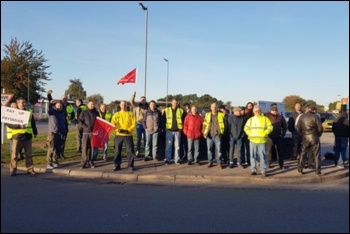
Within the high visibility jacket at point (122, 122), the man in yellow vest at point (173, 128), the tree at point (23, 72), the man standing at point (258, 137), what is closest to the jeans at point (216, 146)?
the man in yellow vest at point (173, 128)

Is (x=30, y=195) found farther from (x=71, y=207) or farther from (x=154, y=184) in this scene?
(x=154, y=184)

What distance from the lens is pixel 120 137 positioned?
10.6 metres

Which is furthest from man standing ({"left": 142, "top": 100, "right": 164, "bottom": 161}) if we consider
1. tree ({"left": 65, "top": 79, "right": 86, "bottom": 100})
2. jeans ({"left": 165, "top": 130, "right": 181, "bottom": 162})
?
tree ({"left": 65, "top": 79, "right": 86, "bottom": 100})

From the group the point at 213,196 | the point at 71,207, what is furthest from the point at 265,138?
the point at 71,207

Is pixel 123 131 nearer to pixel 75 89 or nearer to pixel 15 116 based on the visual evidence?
pixel 15 116

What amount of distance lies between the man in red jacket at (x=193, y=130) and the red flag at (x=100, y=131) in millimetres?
2316

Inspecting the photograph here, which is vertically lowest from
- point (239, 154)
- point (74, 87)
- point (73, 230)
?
point (73, 230)

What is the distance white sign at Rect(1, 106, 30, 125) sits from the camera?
10.1 m

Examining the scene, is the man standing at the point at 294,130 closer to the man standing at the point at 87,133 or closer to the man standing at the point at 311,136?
the man standing at the point at 311,136

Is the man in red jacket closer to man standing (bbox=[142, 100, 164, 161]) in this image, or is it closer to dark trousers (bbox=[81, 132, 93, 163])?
man standing (bbox=[142, 100, 164, 161])

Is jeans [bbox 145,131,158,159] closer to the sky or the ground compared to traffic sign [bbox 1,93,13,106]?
closer to the ground

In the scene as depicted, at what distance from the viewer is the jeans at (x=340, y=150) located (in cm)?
1148

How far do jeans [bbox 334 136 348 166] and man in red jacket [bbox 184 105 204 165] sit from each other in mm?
4327

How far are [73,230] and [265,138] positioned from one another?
243 inches
